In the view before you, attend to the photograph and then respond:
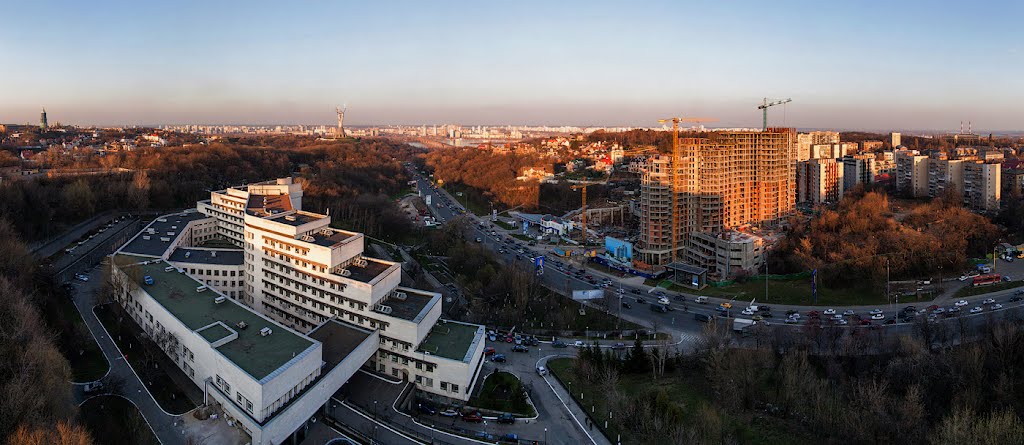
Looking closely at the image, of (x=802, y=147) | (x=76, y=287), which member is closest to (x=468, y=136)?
(x=802, y=147)

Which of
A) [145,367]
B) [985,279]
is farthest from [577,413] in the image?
[985,279]

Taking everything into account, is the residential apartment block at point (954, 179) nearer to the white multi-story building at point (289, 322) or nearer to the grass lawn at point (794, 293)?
the grass lawn at point (794, 293)

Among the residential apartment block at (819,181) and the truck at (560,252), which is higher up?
the residential apartment block at (819,181)

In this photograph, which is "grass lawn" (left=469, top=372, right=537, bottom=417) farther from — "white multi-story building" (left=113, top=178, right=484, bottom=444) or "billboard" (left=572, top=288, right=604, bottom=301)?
"billboard" (left=572, top=288, right=604, bottom=301)

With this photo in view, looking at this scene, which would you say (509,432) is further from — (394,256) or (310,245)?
(394,256)

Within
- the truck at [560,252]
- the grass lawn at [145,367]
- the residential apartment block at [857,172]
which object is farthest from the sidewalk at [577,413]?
the residential apartment block at [857,172]

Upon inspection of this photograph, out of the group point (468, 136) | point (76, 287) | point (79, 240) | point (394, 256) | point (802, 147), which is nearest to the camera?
point (76, 287)
